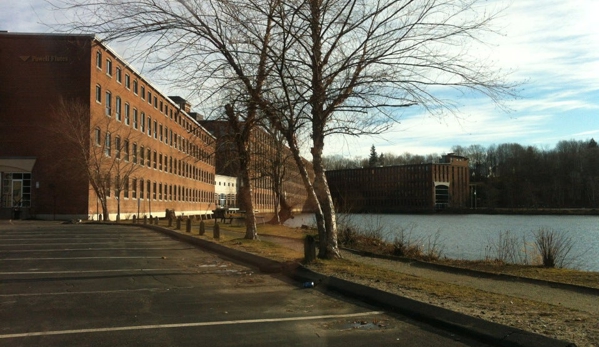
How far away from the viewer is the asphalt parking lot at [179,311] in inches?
246

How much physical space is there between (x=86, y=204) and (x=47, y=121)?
7.48 metres

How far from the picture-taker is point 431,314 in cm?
746

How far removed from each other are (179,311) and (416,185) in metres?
61.5

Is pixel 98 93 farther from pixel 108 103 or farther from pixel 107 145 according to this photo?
pixel 107 145

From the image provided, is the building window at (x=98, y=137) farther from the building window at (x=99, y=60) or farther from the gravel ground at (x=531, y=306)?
the gravel ground at (x=531, y=306)

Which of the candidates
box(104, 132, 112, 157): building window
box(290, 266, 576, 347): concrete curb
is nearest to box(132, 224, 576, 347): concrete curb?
box(290, 266, 576, 347): concrete curb

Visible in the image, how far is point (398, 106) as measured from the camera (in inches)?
470

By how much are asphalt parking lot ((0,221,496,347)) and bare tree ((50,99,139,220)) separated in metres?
28.9

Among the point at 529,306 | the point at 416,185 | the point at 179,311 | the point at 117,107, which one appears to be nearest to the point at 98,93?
the point at 117,107

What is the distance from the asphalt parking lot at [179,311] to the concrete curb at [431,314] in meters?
0.23

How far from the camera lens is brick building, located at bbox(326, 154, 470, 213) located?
5275 cm

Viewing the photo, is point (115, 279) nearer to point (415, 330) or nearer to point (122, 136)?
point (415, 330)

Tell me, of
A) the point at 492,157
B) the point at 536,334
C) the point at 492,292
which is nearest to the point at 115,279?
the point at 492,292

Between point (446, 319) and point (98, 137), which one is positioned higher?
point (98, 137)
